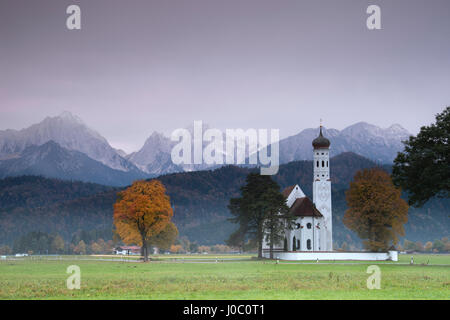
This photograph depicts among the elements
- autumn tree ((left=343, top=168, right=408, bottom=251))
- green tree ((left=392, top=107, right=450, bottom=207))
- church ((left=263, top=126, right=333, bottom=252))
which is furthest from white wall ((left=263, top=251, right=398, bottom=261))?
green tree ((left=392, top=107, right=450, bottom=207))

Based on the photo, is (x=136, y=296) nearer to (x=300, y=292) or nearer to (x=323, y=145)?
(x=300, y=292)

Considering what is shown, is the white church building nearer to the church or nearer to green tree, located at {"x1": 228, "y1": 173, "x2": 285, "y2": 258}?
the church

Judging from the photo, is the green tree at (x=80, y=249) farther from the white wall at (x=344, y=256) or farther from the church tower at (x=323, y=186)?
the white wall at (x=344, y=256)

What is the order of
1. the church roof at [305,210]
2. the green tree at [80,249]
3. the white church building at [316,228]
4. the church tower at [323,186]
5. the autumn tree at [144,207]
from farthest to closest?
the green tree at [80,249] < the church tower at [323,186] < the church roof at [305,210] < the white church building at [316,228] < the autumn tree at [144,207]

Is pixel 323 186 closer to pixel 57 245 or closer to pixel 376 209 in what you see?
pixel 376 209

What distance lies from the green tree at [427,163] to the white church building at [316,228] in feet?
80.5

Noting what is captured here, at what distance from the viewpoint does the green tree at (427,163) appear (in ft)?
181

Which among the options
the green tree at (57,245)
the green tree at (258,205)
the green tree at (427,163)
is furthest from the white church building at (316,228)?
the green tree at (57,245)

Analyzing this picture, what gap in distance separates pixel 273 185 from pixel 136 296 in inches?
2304

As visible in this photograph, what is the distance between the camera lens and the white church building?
81.8 metres

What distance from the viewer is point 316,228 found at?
308 ft

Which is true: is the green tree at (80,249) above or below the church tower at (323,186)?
below
